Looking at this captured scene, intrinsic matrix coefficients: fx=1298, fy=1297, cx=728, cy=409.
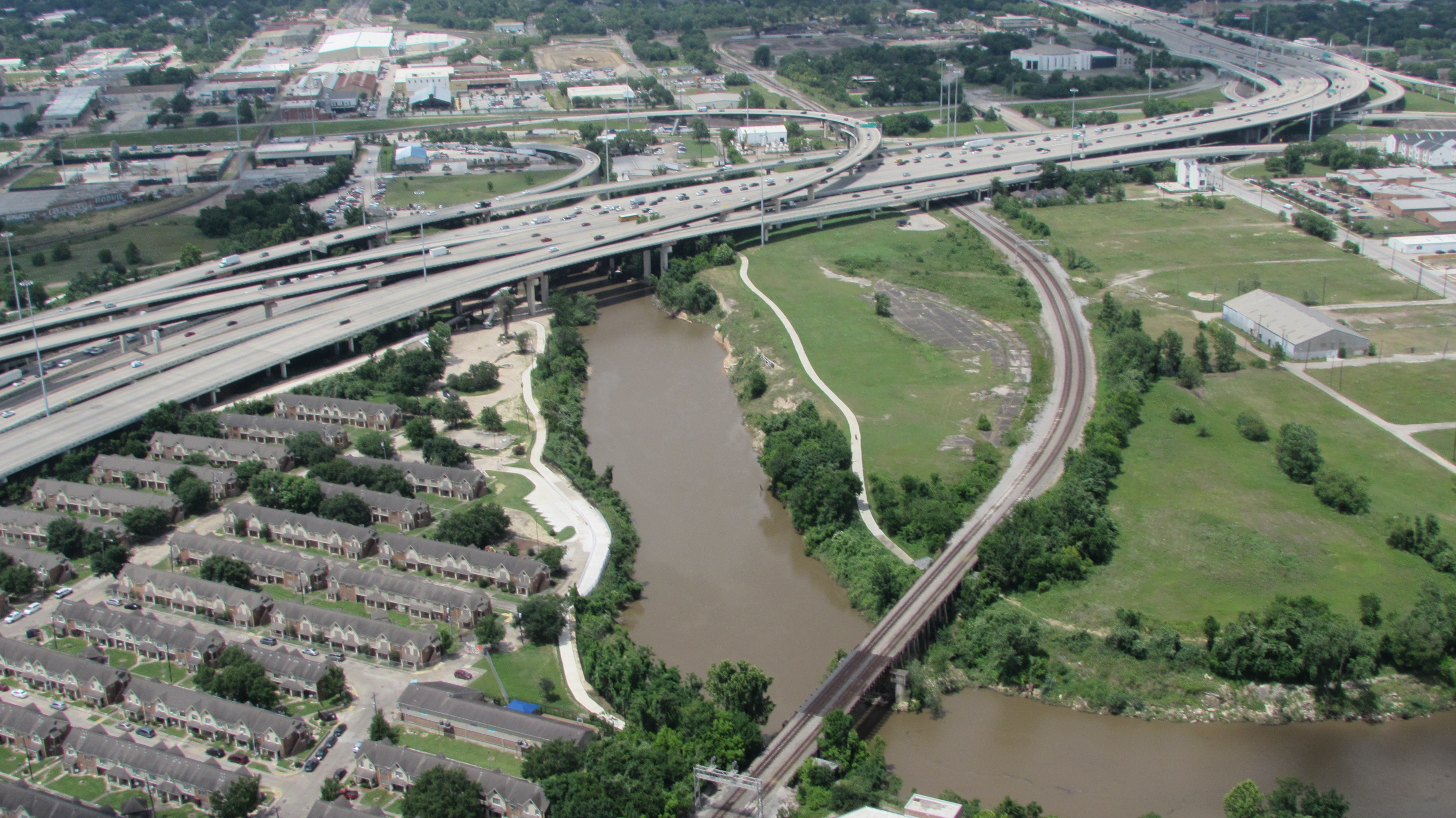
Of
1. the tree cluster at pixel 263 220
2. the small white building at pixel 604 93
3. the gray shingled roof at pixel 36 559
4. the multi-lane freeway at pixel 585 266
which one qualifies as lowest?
the gray shingled roof at pixel 36 559

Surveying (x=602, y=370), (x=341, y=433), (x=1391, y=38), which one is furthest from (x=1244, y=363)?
(x=1391, y=38)

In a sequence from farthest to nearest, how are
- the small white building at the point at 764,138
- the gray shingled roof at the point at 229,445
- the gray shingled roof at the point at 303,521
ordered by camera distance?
the small white building at the point at 764,138 < the gray shingled roof at the point at 229,445 < the gray shingled roof at the point at 303,521

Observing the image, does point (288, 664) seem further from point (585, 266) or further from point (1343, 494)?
point (585, 266)

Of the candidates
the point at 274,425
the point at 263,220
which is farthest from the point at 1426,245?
the point at 263,220

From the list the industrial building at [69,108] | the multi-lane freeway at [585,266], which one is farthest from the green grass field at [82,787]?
the industrial building at [69,108]

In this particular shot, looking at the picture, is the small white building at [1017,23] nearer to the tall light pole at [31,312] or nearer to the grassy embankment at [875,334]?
the grassy embankment at [875,334]

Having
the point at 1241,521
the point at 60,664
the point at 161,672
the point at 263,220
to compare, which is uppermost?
the point at 263,220

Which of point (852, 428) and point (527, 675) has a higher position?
point (852, 428)

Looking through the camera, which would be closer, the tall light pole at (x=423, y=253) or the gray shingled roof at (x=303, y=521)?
the gray shingled roof at (x=303, y=521)
